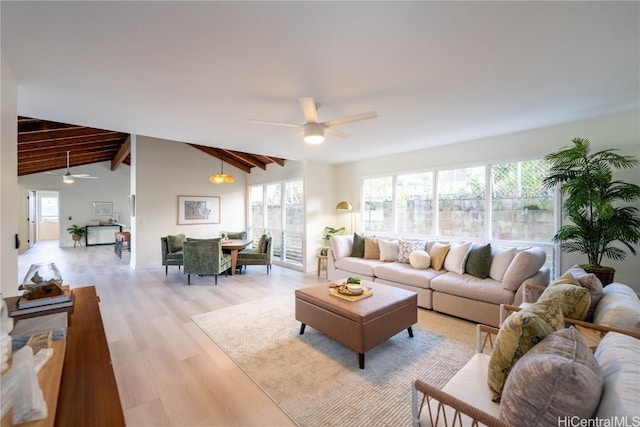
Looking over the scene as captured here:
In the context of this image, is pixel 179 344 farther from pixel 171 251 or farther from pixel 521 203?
pixel 521 203

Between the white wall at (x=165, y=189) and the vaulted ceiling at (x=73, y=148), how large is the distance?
476 millimetres

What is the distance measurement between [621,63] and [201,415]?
4071mm

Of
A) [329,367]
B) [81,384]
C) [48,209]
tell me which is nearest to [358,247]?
[329,367]

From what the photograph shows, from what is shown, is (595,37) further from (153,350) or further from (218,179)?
(218,179)

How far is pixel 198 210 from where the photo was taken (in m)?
7.21

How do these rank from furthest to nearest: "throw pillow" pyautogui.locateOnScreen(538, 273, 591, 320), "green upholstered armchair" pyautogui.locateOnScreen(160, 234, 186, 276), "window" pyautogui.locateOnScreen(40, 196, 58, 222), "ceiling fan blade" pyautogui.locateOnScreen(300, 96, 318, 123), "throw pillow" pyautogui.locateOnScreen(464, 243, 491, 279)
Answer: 1. "window" pyautogui.locateOnScreen(40, 196, 58, 222)
2. "green upholstered armchair" pyautogui.locateOnScreen(160, 234, 186, 276)
3. "throw pillow" pyautogui.locateOnScreen(464, 243, 491, 279)
4. "ceiling fan blade" pyautogui.locateOnScreen(300, 96, 318, 123)
5. "throw pillow" pyautogui.locateOnScreen(538, 273, 591, 320)

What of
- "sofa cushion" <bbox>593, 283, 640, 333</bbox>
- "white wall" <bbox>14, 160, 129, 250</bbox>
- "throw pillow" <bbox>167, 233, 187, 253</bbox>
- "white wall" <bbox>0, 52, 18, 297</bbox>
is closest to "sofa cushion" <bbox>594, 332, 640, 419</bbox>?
"sofa cushion" <bbox>593, 283, 640, 333</bbox>

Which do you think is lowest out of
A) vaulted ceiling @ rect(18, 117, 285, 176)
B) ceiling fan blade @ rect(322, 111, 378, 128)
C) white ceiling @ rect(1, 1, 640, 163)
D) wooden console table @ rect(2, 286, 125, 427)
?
wooden console table @ rect(2, 286, 125, 427)

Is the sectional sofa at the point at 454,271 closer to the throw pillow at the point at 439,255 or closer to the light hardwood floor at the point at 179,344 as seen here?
the throw pillow at the point at 439,255

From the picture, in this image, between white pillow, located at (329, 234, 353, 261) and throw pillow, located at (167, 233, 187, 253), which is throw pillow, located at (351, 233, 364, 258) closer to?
white pillow, located at (329, 234, 353, 261)

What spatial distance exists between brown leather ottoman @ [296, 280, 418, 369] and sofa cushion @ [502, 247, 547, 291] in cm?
121

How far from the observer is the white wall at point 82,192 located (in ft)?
30.1

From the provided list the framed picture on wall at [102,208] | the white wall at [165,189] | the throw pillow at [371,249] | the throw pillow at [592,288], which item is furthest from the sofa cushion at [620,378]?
the framed picture on wall at [102,208]

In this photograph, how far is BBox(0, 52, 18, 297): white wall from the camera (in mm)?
1905
